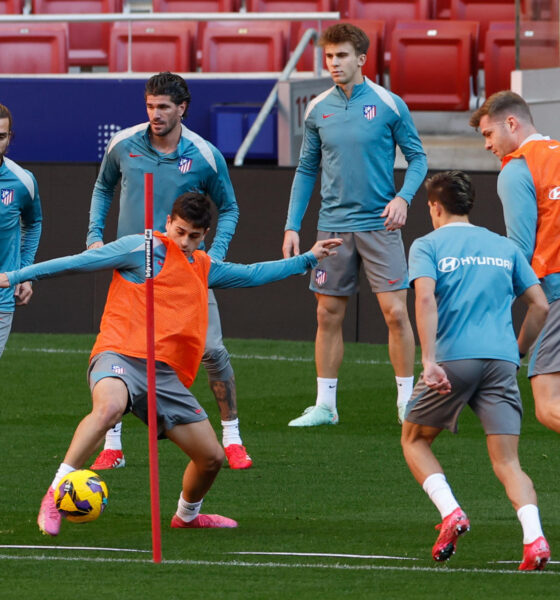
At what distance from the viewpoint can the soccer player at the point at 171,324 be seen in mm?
6516

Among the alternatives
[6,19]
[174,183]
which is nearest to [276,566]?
[174,183]

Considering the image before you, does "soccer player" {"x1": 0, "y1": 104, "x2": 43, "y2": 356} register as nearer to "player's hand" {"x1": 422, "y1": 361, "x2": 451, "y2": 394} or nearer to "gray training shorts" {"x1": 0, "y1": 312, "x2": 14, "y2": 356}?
"gray training shorts" {"x1": 0, "y1": 312, "x2": 14, "y2": 356}

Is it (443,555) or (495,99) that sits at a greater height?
(495,99)

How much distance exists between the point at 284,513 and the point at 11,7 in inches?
487

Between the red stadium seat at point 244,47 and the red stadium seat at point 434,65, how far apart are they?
1.32 metres

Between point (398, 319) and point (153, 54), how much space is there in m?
8.28

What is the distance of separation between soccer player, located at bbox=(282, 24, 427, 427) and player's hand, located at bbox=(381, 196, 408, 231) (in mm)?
354

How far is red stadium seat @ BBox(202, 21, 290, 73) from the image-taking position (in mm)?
16609

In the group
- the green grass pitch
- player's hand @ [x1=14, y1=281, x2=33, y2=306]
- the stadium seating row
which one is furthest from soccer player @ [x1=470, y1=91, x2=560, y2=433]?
the stadium seating row

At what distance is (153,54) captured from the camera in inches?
669

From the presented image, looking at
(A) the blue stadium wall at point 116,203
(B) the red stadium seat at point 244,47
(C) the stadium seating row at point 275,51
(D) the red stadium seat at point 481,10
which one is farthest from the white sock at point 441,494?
(D) the red stadium seat at point 481,10

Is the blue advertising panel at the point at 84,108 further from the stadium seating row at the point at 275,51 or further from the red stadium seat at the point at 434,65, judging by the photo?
the red stadium seat at the point at 434,65

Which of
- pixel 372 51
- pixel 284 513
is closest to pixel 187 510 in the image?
pixel 284 513

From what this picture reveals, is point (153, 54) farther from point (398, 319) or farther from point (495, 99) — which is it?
point (495, 99)
